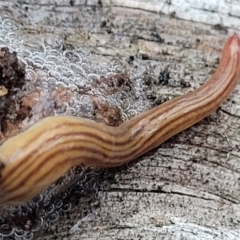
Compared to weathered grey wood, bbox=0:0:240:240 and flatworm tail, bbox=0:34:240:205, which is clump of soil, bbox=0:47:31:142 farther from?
weathered grey wood, bbox=0:0:240:240

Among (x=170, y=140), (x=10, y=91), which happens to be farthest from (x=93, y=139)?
(x=170, y=140)

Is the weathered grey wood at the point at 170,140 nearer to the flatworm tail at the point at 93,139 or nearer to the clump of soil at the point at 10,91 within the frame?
the flatworm tail at the point at 93,139

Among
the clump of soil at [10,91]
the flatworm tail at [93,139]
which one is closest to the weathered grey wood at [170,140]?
the flatworm tail at [93,139]

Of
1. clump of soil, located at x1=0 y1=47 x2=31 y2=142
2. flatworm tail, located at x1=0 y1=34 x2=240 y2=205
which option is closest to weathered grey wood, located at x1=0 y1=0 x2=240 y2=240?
flatworm tail, located at x1=0 y1=34 x2=240 y2=205

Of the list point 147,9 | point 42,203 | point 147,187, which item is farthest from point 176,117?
point 42,203

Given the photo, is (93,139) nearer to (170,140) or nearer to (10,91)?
(10,91)

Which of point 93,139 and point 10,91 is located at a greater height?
point 10,91

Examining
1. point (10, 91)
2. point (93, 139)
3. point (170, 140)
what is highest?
point (170, 140)
